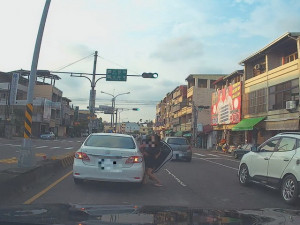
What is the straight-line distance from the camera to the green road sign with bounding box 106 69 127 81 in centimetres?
2745

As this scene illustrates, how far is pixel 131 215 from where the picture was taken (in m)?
4.28

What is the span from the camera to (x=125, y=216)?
420 cm

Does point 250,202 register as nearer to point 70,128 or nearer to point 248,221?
point 248,221

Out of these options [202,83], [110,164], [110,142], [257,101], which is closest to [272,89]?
[257,101]

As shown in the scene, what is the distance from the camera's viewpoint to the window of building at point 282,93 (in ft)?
92.7

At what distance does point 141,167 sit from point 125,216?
5.04 m

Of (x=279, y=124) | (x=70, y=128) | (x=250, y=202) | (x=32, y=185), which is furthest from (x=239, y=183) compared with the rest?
(x=70, y=128)

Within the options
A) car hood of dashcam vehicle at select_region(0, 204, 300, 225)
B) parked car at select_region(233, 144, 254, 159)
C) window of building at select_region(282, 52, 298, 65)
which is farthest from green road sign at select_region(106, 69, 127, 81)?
car hood of dashcam vehicle at select_region(0, 204, 300, 225)

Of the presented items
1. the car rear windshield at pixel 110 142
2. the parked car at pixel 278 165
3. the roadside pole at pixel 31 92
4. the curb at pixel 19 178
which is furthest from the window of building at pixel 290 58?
the curb at pixel 19 178

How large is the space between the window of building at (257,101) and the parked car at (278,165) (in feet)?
79.2

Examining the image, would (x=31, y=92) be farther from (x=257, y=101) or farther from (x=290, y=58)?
(x=257, y=101)

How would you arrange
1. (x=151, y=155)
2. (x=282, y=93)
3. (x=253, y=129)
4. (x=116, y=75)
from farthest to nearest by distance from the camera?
(x=253, y=129)
(x=282, y=93)
(x=116, y=75)
(x=151, y=155)

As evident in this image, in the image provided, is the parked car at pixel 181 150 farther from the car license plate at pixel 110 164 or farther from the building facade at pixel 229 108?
the building facade at pixel 229 108

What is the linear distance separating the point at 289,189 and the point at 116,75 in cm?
2051
